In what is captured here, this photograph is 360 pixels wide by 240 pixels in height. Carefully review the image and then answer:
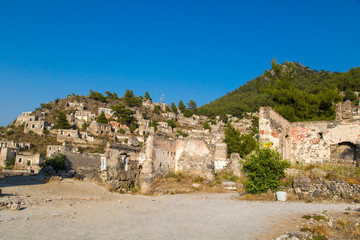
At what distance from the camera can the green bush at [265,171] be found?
1214 centimetres

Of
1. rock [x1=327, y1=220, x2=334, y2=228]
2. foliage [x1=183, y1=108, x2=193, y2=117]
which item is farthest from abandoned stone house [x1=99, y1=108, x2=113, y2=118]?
rock [x1=327, y1=220, x2=334, y2=228]

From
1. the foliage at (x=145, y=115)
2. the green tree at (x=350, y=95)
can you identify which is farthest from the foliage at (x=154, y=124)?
the green tree at (x=350, y=95)

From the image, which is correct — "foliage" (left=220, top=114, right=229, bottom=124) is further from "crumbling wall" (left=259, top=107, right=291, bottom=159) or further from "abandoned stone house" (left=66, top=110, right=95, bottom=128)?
"crumbling wall" (left=259, top=107, right=291, bottom=159)

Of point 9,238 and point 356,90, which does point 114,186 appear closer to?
point 9,238

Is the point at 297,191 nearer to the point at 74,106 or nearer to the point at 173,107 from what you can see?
the point at 74,106

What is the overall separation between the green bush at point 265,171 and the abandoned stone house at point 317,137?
127 inches

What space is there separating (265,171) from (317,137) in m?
6.10

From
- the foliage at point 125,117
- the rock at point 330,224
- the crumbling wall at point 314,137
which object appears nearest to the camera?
the rock at point 330,224

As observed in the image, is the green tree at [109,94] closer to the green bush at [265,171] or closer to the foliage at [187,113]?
the foliage at [187,113]

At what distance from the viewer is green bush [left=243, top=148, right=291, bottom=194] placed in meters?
12.1

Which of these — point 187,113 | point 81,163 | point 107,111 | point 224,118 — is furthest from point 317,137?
point 187,113

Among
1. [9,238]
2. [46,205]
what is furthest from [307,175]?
[9,238]

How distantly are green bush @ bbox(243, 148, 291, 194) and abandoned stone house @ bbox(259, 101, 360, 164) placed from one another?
10.6 ft

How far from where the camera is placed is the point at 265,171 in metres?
12.4
